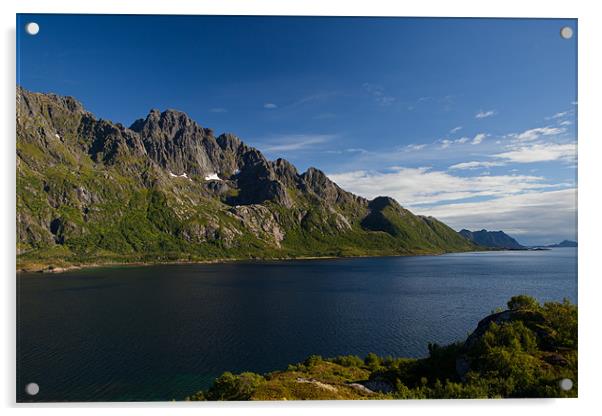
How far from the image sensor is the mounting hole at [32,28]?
763 inches

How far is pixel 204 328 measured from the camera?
5450 centimetres

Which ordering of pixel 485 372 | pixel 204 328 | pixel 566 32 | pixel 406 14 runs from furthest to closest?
pixel 204 328, pixel 566 32, pixel 406 14, pixel 485 372

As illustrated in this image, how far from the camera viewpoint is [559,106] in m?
21.9

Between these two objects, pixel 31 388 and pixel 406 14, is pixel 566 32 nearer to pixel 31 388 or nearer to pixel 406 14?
pixel 406 14

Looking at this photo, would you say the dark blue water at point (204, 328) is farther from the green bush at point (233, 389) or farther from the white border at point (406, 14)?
the green bush at point (233, 389)

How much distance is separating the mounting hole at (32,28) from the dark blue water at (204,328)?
52.2ft

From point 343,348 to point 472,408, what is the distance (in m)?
27.2

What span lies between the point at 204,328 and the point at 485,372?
44.4m

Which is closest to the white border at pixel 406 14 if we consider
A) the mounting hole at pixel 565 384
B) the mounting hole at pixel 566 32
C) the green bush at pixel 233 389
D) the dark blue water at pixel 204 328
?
the mounting hole at pixel 566 32

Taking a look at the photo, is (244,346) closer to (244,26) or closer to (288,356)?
(288,356)

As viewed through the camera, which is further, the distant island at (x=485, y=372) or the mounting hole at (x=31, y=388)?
the mounting hole at (x=31, y=388)

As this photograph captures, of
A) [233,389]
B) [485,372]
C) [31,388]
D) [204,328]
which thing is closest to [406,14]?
[485,372]

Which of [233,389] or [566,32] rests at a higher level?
[566,32]
